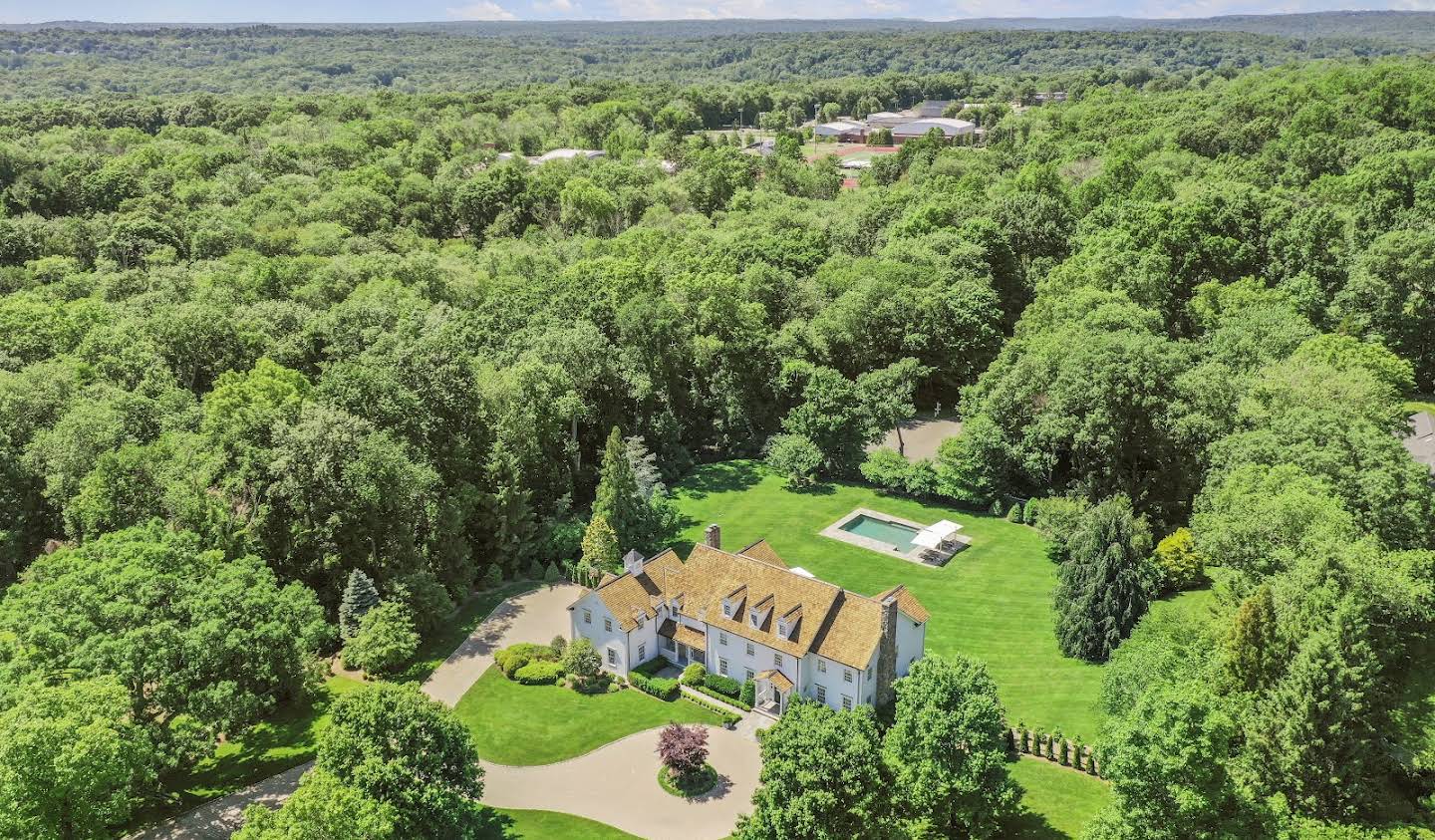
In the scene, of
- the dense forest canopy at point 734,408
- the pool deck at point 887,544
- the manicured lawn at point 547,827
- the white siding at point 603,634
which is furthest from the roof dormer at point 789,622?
the pool deck at point 887,544

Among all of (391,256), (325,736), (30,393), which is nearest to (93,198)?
(391,256)

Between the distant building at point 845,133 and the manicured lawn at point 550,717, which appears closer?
the manicured lawn at point 550,717

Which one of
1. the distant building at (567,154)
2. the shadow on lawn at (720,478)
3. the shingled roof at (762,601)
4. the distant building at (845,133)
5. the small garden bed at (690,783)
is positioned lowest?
the small garden bed at (690,783)

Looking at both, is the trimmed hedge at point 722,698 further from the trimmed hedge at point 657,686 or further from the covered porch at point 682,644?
the covered porch at point 682,644

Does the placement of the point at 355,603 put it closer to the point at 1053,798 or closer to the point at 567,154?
the point at 1053,798

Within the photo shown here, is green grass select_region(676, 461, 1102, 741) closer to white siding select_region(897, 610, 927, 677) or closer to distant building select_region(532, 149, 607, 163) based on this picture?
white siding select_region(897, 610, 927, 677)

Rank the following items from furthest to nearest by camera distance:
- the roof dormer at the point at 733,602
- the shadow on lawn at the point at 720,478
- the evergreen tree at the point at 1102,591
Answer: the shadow on lawn at the point at 720,478
the evergreen tree at the point at 1102,591
the roof dormer at the point at 733,602

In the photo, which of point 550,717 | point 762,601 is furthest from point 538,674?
point 762,601
